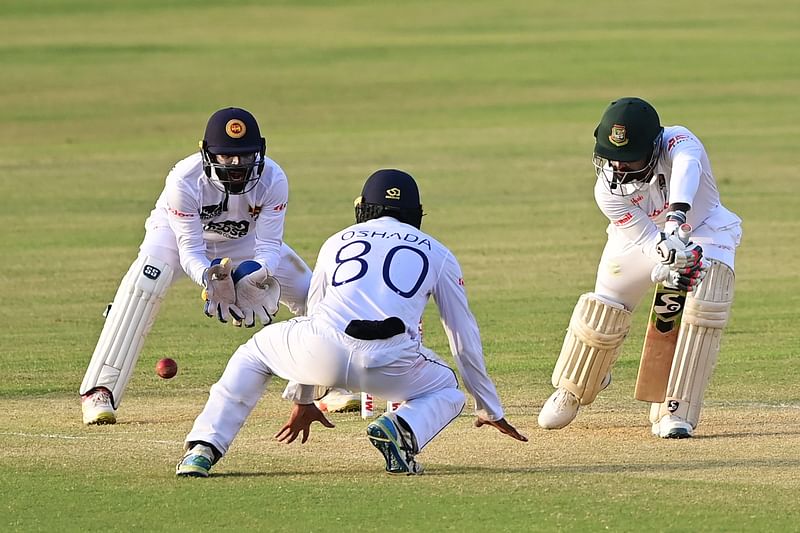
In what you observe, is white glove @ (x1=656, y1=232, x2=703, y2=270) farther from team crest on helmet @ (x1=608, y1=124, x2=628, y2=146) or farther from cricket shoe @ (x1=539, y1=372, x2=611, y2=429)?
cricket shoe @ (x1=539, y1=372, x2=611, y2=429)

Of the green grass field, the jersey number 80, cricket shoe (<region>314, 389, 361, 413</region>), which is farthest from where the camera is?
cricket shoe (<region>314, 389, 361, 413</region>)

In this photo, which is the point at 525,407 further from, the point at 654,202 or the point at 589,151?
the point at 589,151

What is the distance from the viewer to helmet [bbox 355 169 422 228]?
7.79 meters

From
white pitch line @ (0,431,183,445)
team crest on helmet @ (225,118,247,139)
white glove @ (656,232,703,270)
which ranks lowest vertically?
white pitch line @ (0,431,183,445)

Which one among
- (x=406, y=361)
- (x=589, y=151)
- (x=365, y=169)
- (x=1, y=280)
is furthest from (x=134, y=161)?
(x=406, y=361)

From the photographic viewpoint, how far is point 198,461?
291 inches

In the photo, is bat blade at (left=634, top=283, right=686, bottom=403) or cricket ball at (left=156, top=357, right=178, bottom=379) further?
cricket ball at (left=156, top=357, right=178, bottom=379)

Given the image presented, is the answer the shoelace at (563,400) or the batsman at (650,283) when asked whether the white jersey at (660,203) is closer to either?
the batsman at (650,283)

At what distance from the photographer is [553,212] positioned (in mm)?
17922

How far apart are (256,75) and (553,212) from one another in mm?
18764

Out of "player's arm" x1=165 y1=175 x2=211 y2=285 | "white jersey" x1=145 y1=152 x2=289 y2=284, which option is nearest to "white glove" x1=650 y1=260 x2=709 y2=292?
"white jersey" x1=145 y1=152 x2=289 y2=284

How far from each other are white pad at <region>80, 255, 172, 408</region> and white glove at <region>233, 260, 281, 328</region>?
0.53 metres

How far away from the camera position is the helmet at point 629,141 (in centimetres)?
837

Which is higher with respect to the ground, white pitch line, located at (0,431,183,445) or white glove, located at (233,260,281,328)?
white glove, located at (233,260,281,328)
